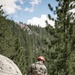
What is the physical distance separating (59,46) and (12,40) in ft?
43.9

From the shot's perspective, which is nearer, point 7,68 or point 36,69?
point 7,68

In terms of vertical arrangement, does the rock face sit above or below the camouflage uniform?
above

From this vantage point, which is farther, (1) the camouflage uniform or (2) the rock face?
(1) the camouflage uniform

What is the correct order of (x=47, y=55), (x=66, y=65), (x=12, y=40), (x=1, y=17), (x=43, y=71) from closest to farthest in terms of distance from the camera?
(x=43, y=71)
(x=66, y=65)
(x=47, y=55)
(x=1, y=17)
(x=12, y=40)

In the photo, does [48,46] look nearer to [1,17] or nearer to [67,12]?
[67,12]

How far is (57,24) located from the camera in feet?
74.4

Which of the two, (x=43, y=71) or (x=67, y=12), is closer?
(x=43, y=71)

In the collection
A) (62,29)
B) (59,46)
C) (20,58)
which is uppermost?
(62,29)

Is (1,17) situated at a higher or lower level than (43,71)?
higher

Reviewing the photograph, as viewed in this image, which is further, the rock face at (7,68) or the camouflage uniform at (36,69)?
the camouflage uniform at (36,69)

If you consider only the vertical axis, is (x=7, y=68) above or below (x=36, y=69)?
above

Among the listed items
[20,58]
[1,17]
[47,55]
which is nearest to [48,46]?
[47,55]

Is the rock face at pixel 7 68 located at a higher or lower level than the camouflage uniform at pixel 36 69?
higher

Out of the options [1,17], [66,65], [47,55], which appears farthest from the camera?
[1,17]
